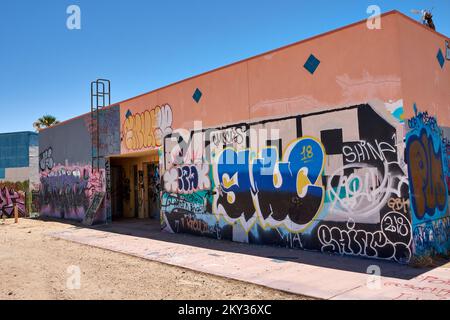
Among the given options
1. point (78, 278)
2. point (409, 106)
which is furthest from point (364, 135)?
point (78, 278)

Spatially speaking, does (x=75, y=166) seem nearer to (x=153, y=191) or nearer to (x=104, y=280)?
(x=153, y=191)

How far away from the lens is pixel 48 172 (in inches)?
831

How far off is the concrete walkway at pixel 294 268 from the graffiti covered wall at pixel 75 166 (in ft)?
18.5

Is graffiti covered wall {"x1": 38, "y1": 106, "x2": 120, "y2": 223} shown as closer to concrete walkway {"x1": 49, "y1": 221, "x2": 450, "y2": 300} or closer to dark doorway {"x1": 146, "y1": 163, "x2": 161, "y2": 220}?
dark doorway {"x1": 146, "y1": 163, "x2": 161, "y2": 220}

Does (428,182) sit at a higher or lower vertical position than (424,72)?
lower

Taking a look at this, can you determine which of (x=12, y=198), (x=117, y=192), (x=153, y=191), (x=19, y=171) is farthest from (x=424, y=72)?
(x=19, y=171)

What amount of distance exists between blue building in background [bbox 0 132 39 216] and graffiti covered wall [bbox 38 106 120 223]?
1009 millimetres

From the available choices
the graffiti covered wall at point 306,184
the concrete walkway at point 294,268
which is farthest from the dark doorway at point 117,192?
the graffiti covered wall at point 306,184

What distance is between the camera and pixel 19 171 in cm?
3472

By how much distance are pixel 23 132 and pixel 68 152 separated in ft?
81.7

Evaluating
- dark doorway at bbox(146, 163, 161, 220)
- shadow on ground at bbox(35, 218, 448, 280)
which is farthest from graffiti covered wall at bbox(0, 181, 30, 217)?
shadow on ground at bbox(35, 218, 448, 280)

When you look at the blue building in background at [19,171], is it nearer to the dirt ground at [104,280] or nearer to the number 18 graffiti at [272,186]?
the dirt ground at [104,280]

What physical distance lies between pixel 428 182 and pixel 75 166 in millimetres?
15456

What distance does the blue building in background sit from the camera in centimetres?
2130
